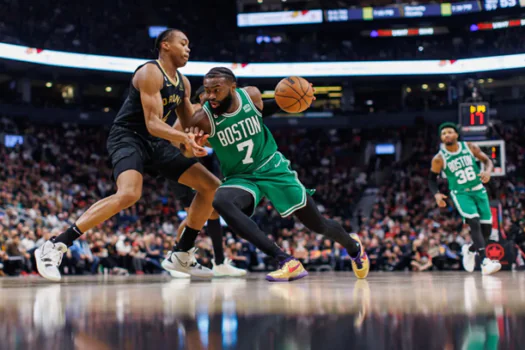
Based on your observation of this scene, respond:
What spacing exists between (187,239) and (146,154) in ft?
2.94

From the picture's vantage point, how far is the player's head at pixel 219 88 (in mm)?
4562

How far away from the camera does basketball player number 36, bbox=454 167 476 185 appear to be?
8.11 metres

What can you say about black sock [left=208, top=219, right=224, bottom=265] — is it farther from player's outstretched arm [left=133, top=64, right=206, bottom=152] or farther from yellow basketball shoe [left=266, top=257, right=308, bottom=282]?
yellow basketball shoe [left=266, top=257, right=308, bottom=282]

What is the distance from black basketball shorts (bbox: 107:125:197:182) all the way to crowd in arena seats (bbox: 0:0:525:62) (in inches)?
649

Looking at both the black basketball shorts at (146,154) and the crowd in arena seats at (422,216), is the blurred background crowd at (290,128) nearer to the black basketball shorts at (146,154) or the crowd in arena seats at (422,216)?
the crowd in arena seats at (422,216)

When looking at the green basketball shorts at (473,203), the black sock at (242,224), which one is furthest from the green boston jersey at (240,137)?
the green basketball shorts at (473,203)

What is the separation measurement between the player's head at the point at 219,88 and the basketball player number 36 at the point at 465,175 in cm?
443

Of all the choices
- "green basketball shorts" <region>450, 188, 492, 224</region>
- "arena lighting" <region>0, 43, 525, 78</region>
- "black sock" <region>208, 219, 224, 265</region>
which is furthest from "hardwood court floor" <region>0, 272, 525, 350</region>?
"arena lighting" <region>0, 43, 525, 78</region>

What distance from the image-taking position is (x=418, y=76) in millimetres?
25500

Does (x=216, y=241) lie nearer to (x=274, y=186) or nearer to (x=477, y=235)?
(x=274, y=186)

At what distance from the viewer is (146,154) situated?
5.15 metres

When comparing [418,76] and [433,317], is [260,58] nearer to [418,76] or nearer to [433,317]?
[418,76]

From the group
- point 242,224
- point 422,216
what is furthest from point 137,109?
point 422,216

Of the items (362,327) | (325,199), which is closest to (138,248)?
(325,199)
